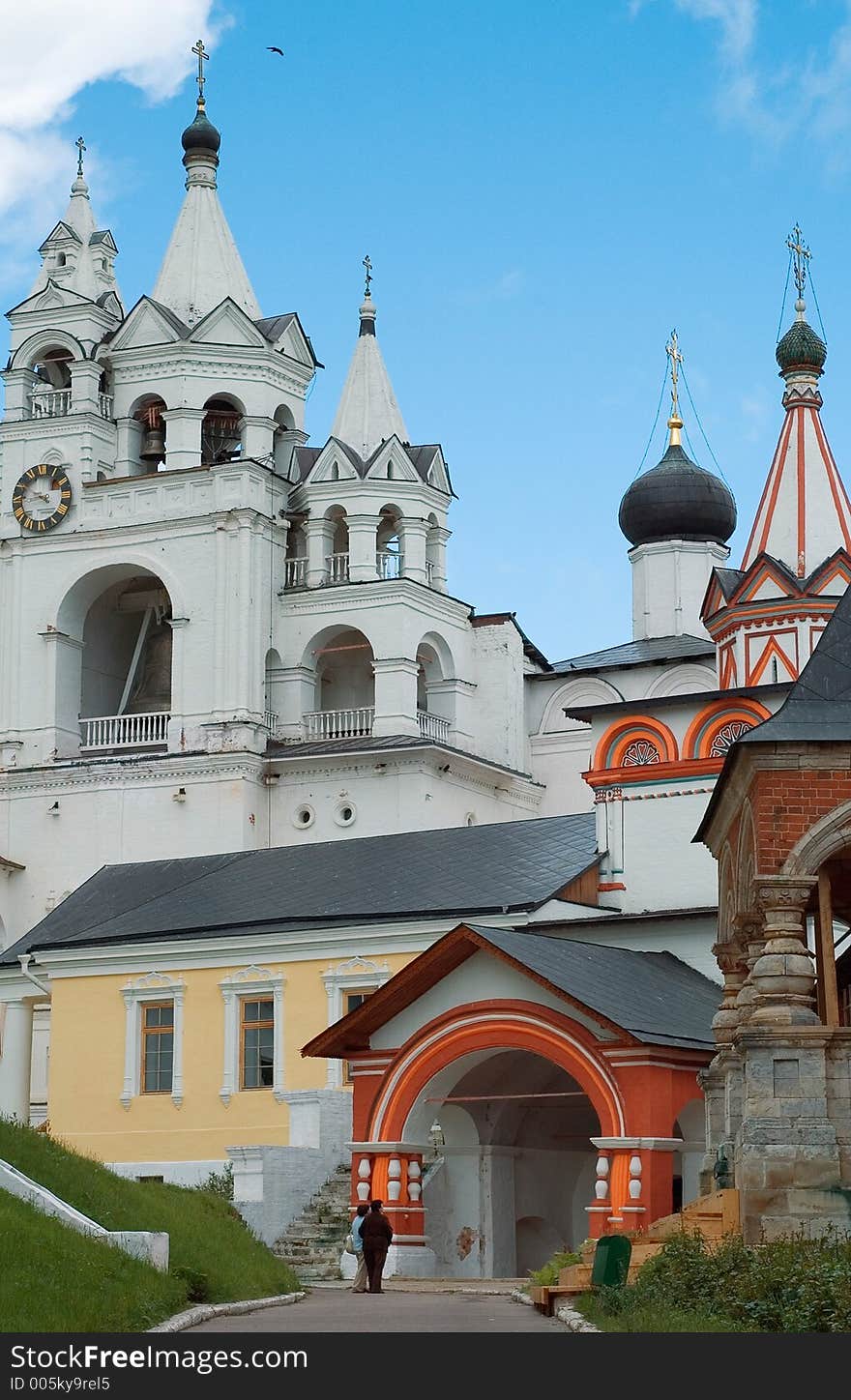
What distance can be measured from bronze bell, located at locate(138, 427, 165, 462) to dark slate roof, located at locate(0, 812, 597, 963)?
48.0 ft

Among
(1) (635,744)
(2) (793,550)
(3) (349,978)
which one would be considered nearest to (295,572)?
(2) (793,550)

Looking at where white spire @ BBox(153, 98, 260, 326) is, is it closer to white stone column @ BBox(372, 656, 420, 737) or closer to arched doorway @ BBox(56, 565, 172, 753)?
arched doorway @ BBox(56, 565, 172, 753)

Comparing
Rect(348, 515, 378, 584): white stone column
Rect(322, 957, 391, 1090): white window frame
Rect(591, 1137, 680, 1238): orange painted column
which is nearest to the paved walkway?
Rect(591, 1137, 680, 1238): orange painted column

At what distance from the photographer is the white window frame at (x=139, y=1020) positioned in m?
30.0

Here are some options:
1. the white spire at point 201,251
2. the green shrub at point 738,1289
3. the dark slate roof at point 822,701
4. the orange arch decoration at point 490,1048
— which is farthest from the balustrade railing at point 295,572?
the green shrub at point 738,1289

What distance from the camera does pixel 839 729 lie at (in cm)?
1612

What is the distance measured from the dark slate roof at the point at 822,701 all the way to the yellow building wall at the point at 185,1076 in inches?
507

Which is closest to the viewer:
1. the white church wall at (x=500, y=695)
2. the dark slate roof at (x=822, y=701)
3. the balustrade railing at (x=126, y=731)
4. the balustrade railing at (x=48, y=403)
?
the dark slate roof at (x=822, y=701)

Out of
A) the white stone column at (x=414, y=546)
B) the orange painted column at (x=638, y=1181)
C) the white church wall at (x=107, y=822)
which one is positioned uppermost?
the white stone column at (x=414, y=546)

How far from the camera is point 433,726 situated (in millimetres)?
46094

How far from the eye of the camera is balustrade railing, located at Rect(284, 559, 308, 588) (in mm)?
46344

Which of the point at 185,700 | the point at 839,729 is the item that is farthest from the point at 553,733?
the point at 839,729

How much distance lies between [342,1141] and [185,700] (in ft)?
62.0

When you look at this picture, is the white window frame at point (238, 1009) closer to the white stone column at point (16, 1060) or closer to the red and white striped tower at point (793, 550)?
the white stone column at point (16, 1060)
